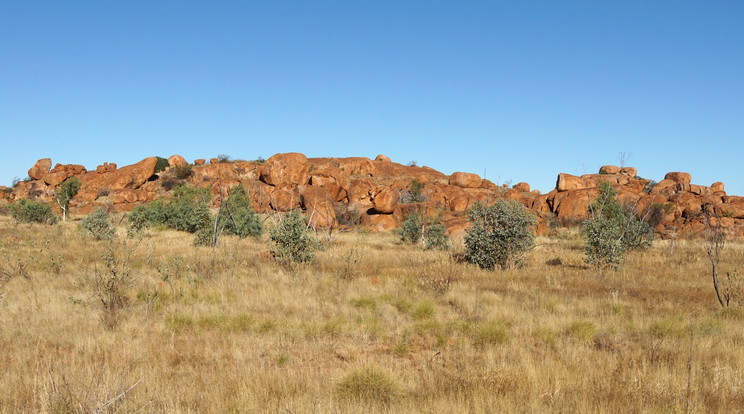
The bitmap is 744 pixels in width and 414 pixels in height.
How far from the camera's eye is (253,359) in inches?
213

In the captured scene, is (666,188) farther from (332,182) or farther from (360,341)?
(360,341)

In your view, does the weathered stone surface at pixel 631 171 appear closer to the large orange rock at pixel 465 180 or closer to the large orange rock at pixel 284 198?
the large orange rock at pixel 465 180

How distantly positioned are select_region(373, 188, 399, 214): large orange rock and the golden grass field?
89.0 ft

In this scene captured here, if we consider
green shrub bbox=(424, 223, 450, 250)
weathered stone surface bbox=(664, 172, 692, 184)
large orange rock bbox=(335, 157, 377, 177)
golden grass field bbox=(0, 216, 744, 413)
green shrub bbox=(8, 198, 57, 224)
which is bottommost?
golden grass field bbox=(0, 216, 744, 413)

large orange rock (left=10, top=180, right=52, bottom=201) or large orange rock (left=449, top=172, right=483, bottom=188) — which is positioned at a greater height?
large orange rock (left=449, top=172, right=483, bottom=188)

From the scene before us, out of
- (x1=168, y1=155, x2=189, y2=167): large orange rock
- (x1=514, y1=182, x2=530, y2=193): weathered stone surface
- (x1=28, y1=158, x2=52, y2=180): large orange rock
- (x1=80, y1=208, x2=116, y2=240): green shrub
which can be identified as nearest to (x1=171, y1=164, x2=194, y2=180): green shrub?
(x1=168, y1=155, x2=189, y2=167): large orange rock

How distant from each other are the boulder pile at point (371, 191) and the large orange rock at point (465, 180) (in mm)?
116

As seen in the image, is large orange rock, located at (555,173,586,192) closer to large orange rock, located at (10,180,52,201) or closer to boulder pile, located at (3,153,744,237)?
boulder pile, located at (3,153,744,237)

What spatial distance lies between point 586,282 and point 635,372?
6866 mm

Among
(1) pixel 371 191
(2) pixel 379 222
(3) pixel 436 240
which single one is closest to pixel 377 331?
(3) pixel 436 240

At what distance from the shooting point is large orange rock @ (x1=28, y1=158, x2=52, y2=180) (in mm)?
59656

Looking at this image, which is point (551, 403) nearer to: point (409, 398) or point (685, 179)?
point (409, 398)

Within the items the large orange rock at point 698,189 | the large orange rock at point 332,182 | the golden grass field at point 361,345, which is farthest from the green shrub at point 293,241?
the large orange rock at point 698,189

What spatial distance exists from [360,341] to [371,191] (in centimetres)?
4032
